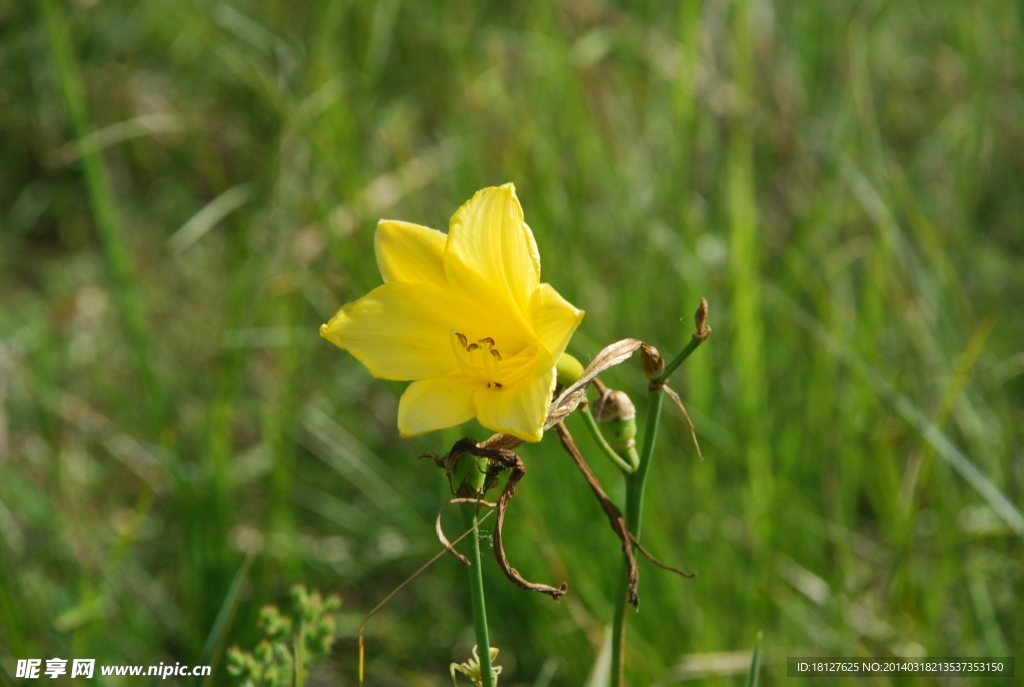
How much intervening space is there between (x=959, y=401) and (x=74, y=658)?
2149mm

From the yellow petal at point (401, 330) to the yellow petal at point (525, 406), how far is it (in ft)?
0.42

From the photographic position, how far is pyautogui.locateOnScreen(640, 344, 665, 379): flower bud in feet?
2.98

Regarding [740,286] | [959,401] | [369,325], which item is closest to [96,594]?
[369,325]

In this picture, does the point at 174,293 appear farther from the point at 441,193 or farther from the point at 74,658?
the point at 74,658

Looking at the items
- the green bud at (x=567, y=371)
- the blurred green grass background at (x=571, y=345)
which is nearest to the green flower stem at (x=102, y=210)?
the blurred green grass background at (x=571, y=345)

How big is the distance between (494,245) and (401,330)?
0.17m

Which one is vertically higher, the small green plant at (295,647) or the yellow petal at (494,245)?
the yellow petal at (494,245)

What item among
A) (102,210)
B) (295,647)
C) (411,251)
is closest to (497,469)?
(411,251)

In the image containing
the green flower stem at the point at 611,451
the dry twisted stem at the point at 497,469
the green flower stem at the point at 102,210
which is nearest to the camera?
the dry twisted stem at the point at 497,469

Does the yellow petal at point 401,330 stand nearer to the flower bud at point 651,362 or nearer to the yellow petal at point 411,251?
the yellow petal at point 411,251

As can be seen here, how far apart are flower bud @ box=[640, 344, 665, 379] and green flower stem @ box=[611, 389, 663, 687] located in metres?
0.02

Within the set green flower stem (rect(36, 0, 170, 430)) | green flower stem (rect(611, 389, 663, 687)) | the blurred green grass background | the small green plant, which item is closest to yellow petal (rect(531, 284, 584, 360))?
green flower stem (rect(611, 389, 663, 687))

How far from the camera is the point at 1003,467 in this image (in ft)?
6.93

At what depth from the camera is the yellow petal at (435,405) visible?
979 millimetres
